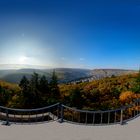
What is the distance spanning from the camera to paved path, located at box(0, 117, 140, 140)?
6.04 m

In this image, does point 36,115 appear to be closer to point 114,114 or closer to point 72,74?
point 114,114

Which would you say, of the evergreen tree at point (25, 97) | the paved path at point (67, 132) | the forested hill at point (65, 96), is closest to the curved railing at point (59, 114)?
the paved path at point (67, 132)

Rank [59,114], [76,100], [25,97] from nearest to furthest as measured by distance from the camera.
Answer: [59,114] < [25,97] < [76,100]

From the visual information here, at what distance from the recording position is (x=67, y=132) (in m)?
6.37

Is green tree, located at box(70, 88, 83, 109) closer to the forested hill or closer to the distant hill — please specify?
the forested hill

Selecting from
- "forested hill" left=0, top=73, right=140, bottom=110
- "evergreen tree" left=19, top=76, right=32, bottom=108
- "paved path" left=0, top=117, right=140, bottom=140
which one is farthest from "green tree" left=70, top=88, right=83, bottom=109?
"paved path" left=0, top=117, right=140, bottom=140

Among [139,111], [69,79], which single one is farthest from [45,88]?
[139,111]

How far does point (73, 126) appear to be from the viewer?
6.80 metres

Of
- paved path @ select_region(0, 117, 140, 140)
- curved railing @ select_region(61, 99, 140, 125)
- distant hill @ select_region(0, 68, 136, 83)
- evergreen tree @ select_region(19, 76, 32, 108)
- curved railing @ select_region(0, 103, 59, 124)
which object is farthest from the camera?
distant hill @ select_region(0, 68, 136, 83)

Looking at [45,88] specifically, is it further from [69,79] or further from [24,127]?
[24,127]

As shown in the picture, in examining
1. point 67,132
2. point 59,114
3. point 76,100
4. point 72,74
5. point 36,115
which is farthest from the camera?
point 72,74

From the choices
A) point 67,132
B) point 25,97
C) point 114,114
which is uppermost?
point 67,132

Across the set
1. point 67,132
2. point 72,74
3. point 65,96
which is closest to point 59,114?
point 67,132

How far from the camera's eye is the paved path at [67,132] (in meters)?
6.04
